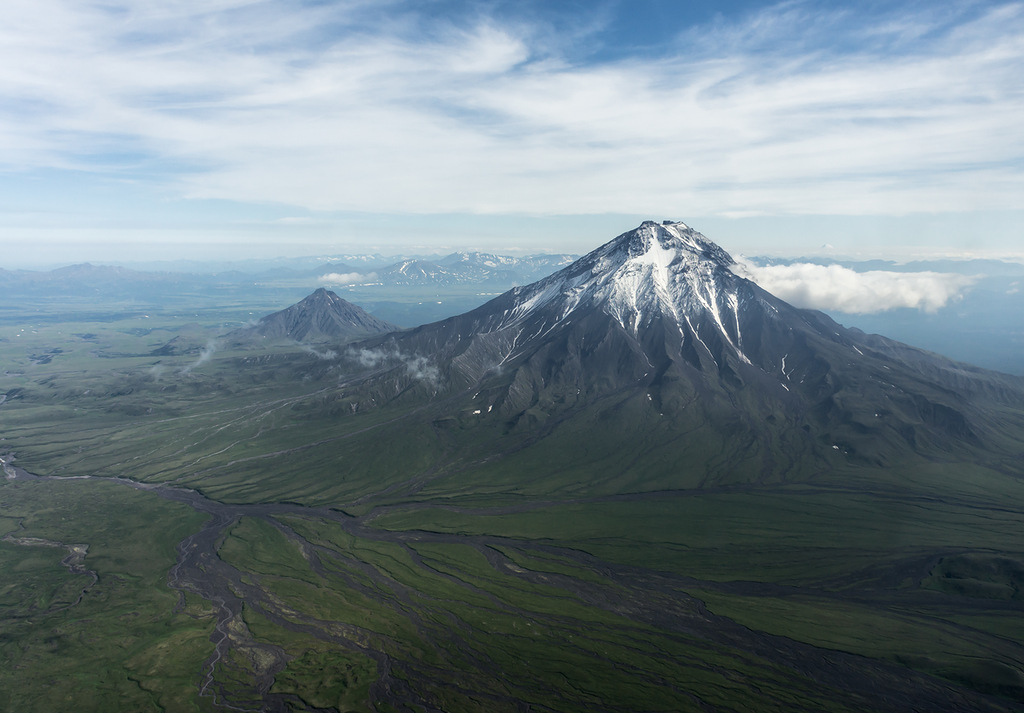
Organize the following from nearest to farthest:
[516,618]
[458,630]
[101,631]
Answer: [101,631] → [458,630] → [516,618]

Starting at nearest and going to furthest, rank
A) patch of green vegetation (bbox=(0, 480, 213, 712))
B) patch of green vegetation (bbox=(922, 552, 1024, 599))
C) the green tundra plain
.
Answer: patch of green vegetation (bbox=(0, 480, 213, 712))
the green tundra plain
patch of green vegetation (bbox=(922, 552, 1024, 599))

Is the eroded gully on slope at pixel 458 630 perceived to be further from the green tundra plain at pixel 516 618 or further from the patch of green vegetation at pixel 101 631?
the patch of green vegetation at pixel 101 631

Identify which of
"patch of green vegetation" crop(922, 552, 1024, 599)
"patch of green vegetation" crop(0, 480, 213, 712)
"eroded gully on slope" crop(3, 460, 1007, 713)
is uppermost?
"patch of green vegetation" crop(922, 552, 1024, 599)

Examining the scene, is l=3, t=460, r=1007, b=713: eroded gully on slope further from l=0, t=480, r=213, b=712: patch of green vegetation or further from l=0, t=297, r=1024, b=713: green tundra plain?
l=0, t=480, r=213, b=712: patch of green vegetation

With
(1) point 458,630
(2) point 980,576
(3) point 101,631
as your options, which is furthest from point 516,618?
(2) point 980,576

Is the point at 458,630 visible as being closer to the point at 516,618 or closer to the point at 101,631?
the point at 516,618

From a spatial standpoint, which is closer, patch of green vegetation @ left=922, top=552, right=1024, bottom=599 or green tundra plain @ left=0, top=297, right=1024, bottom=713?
green tundra plain @ left=0, top=297, right=1024, bottom=713

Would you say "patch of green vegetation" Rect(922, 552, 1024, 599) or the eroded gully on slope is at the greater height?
"patch of green vegetation" Rect(922, 552, 1024, 599)

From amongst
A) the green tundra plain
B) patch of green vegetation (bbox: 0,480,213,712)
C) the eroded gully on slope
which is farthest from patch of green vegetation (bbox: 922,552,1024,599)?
patch of green vegetation (bbox: 0,480,213,712)

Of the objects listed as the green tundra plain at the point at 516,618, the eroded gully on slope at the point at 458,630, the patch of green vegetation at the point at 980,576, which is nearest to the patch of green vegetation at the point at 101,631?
the green tundra plain at the point at 516,618

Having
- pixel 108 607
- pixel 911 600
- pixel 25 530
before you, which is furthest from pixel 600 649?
pixel 25 530

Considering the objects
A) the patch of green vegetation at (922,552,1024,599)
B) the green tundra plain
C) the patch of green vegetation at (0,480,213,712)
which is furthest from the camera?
the patch of green vegetation at (922,552,1024,599)
